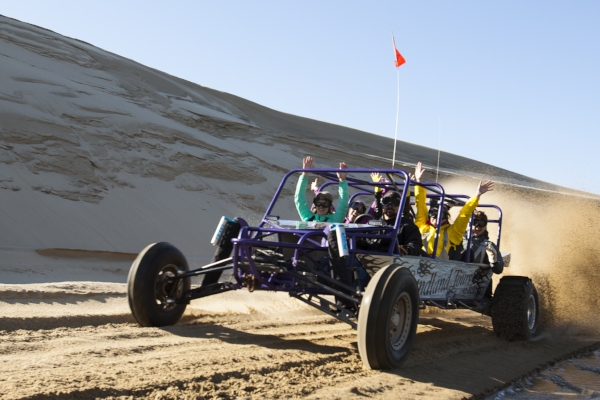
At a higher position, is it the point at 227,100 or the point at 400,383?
the point at 227,100

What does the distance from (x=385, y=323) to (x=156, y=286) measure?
2.43m

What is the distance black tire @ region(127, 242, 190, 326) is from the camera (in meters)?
6.30

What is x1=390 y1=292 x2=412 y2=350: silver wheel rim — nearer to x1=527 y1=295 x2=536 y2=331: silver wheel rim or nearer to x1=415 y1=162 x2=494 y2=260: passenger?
x1=415 y1=162 x2=494 y2=260: passenger

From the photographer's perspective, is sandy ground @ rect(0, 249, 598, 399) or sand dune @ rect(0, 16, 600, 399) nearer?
sandy ground @ rect(0, 249, 598, 399)

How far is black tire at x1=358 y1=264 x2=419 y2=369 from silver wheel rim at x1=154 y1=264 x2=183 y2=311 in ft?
7.18

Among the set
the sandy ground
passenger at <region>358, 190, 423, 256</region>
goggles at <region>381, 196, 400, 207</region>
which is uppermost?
goggles at <region>381, 196, 400, 207</region>

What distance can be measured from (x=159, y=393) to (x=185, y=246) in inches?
452

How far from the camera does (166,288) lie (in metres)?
6.66

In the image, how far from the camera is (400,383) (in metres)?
5.01

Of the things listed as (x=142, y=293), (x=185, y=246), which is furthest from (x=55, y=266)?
(x=142, y=293)

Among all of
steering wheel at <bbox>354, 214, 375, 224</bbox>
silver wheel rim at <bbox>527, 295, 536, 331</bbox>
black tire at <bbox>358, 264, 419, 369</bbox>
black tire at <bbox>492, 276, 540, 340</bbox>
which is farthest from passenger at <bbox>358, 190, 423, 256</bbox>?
silver wheel rim at <bbox>527, 295, 536, 331</bbox>

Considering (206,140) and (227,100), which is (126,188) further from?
(227,100)

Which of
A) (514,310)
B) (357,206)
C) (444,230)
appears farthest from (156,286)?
(514,310)

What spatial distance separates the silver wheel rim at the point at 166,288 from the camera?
654cm
